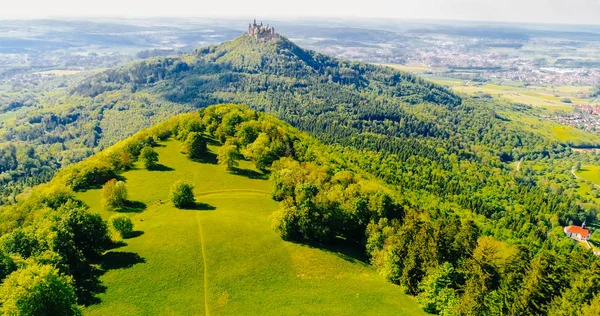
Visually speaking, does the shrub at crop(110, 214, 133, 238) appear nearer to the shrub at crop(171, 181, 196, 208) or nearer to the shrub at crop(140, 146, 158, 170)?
the shrub at crop(171, 181, 196, 208)

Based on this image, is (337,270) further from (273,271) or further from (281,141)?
(281,141)

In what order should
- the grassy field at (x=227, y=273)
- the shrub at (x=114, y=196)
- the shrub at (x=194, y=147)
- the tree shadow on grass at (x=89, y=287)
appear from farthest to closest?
1. the shrub at (x=194, y=147)
2. the shrub at (x=114, y=196)
3. the grassy field at (x=227, y=273)
4. the tree shadow on grass at (x=89, y=287)

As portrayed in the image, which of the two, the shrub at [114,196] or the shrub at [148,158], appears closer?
the shrub at [114,196]

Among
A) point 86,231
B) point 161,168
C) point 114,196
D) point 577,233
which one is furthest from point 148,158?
point 577,233

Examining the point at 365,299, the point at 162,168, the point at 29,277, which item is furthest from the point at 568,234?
the point at 29,277

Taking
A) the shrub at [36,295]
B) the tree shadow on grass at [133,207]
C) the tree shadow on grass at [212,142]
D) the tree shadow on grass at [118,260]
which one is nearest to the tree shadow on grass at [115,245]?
the tree shadow on grass at [118,260]

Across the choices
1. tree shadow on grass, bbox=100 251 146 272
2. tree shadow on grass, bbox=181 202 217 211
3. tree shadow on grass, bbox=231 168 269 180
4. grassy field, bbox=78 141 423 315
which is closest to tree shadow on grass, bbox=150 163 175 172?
tree shadow on grass, bbox=231 168 269 180

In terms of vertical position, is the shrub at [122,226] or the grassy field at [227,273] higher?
the shrub at [122,226]

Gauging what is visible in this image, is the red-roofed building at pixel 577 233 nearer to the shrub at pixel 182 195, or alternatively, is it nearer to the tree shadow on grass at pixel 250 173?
the tree shadow on grass at pixel 250 173
